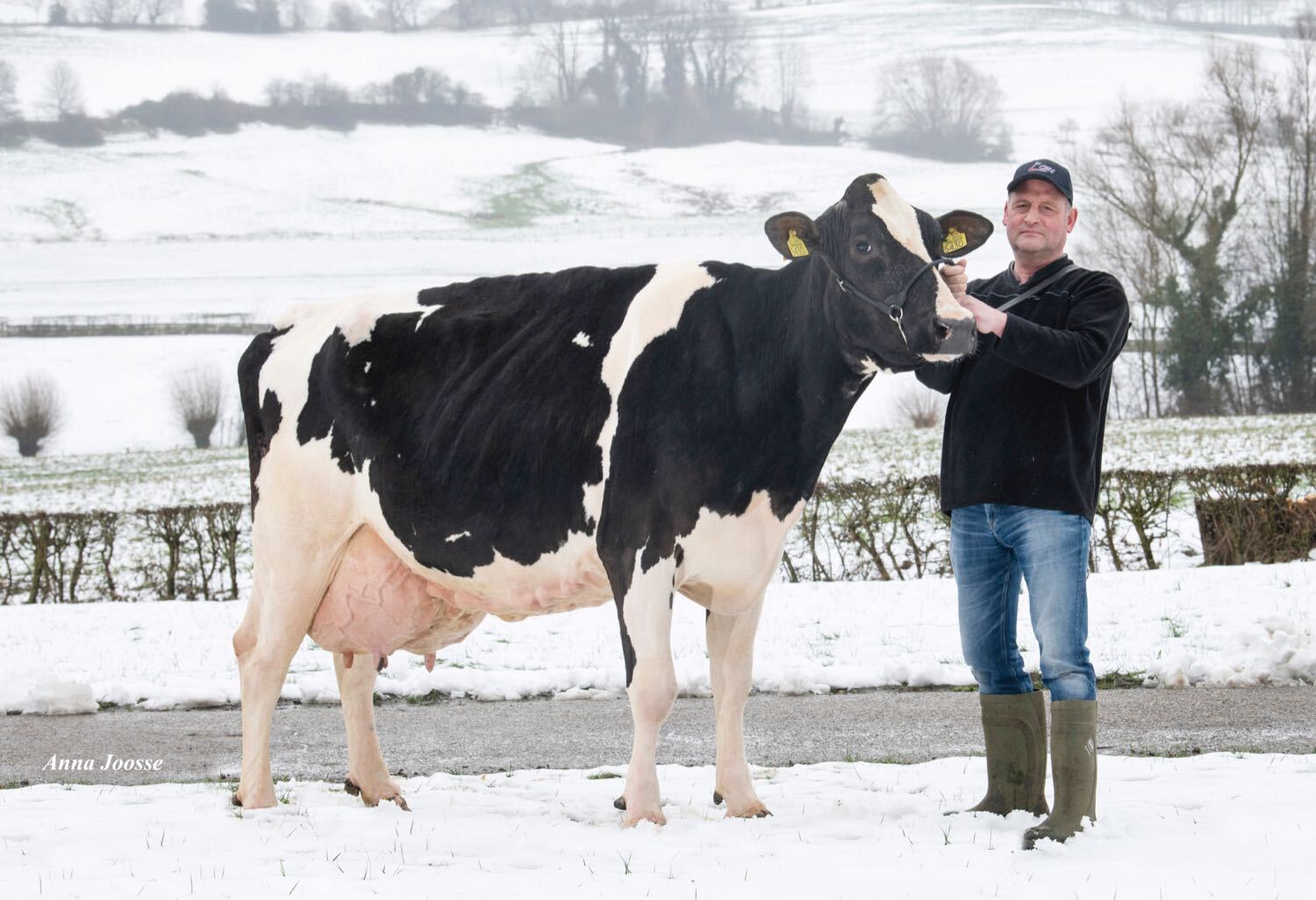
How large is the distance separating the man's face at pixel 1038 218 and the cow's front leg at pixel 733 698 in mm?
1759

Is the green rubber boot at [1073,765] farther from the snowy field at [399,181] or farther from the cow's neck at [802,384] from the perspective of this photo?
the snowy field at [399,181]

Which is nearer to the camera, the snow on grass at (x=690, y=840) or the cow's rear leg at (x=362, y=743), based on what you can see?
the snow on grass at (x=690, y=840)

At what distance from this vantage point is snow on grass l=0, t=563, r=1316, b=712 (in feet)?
30.8

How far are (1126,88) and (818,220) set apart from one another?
128596mm

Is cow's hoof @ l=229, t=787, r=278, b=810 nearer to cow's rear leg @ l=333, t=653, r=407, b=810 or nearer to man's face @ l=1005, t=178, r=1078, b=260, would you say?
cow's rear leg @ l=333, t=653, r=407, b=810

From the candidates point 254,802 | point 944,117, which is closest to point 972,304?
point 254,802

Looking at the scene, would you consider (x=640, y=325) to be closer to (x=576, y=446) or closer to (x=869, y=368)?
(x=576, y=446)

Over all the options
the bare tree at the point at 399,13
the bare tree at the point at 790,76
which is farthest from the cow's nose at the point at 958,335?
the bare tree at the point at 399,13

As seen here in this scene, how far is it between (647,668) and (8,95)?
507 feet

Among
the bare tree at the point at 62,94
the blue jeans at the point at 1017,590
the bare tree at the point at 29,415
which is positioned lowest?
the bare tree at the point at 29,415

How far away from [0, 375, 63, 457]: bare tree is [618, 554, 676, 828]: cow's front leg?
157 feet

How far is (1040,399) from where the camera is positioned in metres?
5.33

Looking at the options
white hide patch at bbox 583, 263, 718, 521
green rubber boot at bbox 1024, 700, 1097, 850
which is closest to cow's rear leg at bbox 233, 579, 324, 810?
white hide patch at bbox 583, 263, 718, 521

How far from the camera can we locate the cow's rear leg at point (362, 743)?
252 inches
